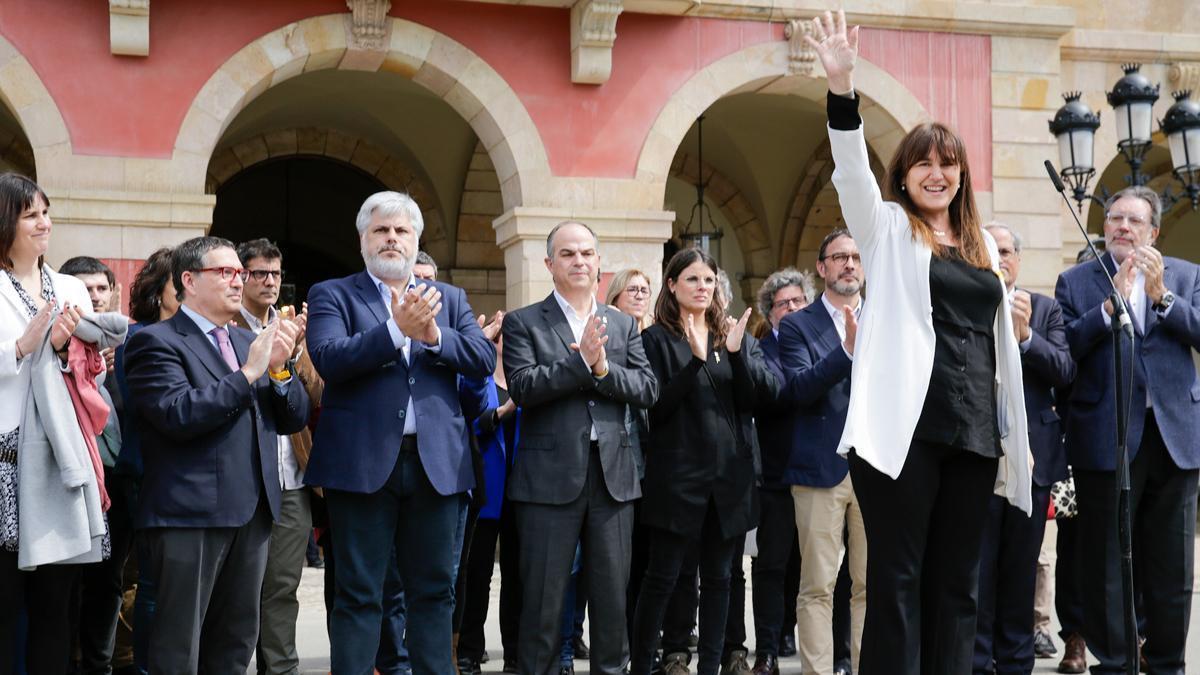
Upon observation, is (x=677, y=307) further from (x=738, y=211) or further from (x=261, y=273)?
(x=738, y=211)

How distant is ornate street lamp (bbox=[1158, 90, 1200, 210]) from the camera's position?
9.06 metres

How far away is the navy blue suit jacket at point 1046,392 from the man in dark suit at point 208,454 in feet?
9.68

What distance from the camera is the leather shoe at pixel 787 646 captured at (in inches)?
262

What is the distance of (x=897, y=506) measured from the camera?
3.56m

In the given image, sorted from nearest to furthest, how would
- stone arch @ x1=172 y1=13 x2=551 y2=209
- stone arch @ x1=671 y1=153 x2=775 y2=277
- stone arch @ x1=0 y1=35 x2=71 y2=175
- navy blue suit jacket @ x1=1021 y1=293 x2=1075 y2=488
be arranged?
navy blue suit jacket @ x1=1021 y1=293 x2=1075 y2=488 → stone arch @ x1=0 y1=35 x2=71 y2=175 → stone arch @ x1=172 y1=13 x2=551 y2=209 → stone arch @ x1=671 y1=153 x2=775 y2=277

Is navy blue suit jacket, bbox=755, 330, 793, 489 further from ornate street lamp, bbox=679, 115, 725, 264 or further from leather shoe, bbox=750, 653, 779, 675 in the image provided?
ornate street lamp, bbox=679, 115, 725, 264

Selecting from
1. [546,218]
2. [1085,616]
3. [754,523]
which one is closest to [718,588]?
[754,523]

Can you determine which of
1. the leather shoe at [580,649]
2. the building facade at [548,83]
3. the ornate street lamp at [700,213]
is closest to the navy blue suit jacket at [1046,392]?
the leather shoe at [580,649]

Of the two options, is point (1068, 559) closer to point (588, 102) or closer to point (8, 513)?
point (8, 513)

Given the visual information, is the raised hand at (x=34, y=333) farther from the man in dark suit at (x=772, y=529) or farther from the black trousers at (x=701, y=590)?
the man in dark suit at (x=772, y=529)

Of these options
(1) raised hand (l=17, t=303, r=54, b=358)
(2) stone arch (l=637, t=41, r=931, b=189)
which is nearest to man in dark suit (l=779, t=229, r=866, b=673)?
(1) raised hand (l=17, t=303, r=54, b=358)

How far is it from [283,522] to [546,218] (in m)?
5.08

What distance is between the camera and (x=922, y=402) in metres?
3.52

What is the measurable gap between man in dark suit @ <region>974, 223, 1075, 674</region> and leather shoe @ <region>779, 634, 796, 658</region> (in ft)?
4.30
